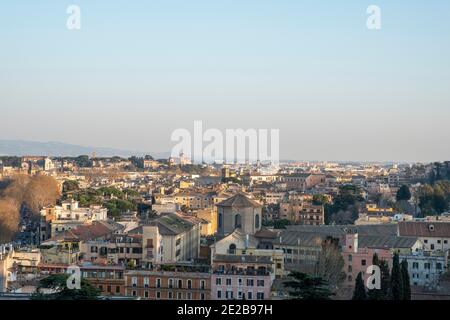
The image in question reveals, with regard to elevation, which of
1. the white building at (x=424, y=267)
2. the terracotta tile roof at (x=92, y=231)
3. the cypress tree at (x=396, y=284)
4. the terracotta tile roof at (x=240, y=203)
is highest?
the terracotta tile roof at (x=240, y=203)

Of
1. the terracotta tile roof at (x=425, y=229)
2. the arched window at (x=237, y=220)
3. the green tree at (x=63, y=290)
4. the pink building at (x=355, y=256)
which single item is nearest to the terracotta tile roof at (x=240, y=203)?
the arched window at (x=237, y=220)

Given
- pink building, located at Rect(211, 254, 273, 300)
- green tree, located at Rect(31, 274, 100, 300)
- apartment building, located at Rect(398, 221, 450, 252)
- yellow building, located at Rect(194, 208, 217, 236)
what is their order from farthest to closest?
yellow building, located at Rect(194, 208, 217, 236)
apartment building, located at Rect(398, 221, 450, 252)
pink building, located at Rect(211, 254, 273, 300)
green tree, located at Rect(31, 274, 100, 300)

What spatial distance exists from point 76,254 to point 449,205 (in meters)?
20.1

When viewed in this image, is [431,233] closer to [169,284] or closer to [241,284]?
[241,284]

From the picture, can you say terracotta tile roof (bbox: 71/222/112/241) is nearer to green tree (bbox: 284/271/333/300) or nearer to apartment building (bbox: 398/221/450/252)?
apartment building (bbox: 398/221/450/252)

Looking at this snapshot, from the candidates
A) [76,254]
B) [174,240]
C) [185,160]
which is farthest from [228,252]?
[185,160]

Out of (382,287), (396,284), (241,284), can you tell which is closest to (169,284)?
(241,284)

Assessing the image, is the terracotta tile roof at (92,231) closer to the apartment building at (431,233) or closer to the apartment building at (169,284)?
the apartment building at (169,284)

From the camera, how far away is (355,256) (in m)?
17.8

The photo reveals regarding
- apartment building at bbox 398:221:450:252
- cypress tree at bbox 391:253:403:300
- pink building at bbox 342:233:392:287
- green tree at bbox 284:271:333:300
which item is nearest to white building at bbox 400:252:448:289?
pink building at bbox 342:233:392:287

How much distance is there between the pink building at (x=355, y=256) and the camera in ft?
57.7

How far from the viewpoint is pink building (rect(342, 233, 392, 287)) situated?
17.6 m
